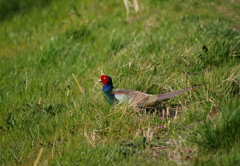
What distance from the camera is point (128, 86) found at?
15.8 feet

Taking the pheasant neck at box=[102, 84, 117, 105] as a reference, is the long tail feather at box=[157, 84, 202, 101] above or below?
below

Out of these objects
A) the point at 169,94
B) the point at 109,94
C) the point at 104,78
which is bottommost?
the point at 169,94

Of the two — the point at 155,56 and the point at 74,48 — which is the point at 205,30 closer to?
the point at 155,56

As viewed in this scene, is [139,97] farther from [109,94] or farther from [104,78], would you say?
[104,78]

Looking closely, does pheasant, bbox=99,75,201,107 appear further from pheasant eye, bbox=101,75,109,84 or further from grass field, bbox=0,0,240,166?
grass field, bbox=0,0,240,166

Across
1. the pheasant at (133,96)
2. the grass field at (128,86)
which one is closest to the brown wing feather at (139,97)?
the pheasant at (133,96)

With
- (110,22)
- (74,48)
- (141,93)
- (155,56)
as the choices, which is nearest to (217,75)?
(141,93)

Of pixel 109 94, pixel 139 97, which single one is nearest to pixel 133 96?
pixel 139 97

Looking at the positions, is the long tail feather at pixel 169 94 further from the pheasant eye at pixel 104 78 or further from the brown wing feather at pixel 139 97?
the pheasant eye at pixel 104 78

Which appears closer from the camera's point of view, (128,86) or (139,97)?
(139,97)

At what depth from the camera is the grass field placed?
3.55 meters

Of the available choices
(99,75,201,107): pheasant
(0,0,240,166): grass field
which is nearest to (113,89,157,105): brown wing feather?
(99,75,201,107): pheasant

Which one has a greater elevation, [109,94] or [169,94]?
[109,94]

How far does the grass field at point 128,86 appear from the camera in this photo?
3.55 metres
